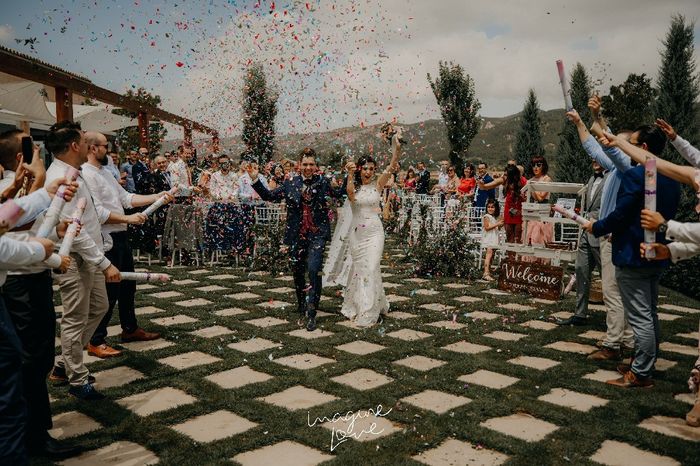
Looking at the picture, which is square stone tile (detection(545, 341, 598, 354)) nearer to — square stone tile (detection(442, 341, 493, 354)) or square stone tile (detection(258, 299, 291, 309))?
square stone tile (detection(442, 341, 493, 354))

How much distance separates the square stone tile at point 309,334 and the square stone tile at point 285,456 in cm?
252

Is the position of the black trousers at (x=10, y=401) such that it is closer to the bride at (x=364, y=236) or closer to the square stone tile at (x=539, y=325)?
the bride at (x=364, y=236)

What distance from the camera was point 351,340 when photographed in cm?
594

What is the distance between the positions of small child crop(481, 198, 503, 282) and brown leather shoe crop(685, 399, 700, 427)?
18.9 feet

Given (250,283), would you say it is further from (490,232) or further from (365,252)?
(490,232)

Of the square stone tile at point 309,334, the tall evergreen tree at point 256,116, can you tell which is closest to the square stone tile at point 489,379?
the square stone tile at point 309,334

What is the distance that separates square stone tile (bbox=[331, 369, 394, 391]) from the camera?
4578 mm

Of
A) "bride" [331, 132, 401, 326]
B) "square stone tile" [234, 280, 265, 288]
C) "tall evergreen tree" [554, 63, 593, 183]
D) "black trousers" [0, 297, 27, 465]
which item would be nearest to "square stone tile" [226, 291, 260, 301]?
"square stone tile" [234, 280, 265, 288]

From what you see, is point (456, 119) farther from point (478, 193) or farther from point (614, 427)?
point (614, 427)

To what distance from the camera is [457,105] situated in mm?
33219

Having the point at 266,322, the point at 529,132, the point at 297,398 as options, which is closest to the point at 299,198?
the point at 266,322

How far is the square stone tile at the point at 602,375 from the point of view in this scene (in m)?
4.79

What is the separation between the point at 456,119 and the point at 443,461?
3123 cm

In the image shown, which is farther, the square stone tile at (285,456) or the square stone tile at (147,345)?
the square stone tile at (147,345)
